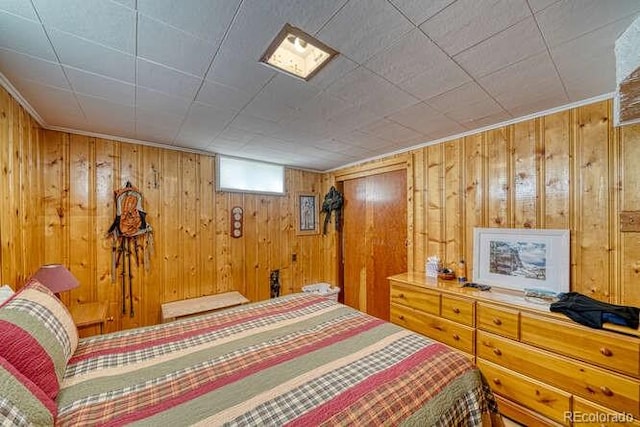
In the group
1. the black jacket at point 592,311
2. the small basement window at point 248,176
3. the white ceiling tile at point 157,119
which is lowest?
the black jacket at point 592,311

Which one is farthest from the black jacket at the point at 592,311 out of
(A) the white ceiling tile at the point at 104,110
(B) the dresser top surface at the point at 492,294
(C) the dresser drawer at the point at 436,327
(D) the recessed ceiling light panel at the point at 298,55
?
(A) the white ceiling tile at the point at 104,110

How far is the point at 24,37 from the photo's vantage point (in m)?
1.18

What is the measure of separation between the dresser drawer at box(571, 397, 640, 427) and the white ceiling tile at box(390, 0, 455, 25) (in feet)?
7.73

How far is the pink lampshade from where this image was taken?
1.77m

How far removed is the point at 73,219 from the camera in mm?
2463

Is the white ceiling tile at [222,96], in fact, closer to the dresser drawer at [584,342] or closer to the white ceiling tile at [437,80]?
the white ceiling tile at [437,80]

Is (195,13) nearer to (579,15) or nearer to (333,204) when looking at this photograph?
(579,15)

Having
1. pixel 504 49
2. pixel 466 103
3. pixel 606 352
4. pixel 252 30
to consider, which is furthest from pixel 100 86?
pixel 606 352

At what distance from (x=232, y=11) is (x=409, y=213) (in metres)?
2.61

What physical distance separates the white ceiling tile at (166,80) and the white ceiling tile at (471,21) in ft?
4.40

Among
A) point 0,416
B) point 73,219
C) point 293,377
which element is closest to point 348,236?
point 293,377

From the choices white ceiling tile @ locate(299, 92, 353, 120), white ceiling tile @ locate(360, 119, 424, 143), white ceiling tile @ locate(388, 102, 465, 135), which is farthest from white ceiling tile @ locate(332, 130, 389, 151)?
white ceiling tile @ locate(299, 92, 353, 120)

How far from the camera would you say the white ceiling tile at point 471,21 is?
1.04 metres

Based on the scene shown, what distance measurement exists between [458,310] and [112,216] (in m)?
3.48
